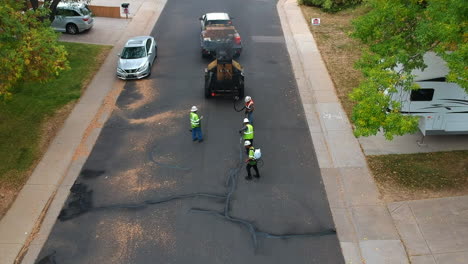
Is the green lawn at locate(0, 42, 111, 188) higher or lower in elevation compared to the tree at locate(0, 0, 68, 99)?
lower

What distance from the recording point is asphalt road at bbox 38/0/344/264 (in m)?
11.6

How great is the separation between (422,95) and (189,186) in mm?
8428

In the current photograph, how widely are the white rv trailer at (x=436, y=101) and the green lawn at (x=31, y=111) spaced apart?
1318 cm

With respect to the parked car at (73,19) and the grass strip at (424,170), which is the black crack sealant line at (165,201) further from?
the parked car at (73,19)

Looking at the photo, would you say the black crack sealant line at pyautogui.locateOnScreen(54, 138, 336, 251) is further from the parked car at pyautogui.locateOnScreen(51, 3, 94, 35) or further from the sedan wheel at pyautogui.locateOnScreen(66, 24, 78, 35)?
the sedan wheel at pyautogui.locateOnScreen(66, 24, 78, 35)

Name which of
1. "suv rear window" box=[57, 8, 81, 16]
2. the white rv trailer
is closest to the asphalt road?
the white rv trailer

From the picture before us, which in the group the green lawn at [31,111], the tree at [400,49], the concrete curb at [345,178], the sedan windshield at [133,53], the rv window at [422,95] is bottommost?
the concrete curb at [345,178]

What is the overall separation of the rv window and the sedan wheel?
20551 mm

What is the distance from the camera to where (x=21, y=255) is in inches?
455

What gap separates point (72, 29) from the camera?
86.1ft

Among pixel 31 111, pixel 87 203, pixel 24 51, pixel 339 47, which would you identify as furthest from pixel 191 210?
pixel 339 47

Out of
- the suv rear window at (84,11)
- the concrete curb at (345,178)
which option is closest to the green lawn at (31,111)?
the suv rear window at (84,11)

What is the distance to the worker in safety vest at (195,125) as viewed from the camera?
1524cm

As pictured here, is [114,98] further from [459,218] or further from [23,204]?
[459,218]
